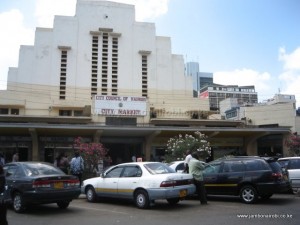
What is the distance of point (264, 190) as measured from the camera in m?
11.8

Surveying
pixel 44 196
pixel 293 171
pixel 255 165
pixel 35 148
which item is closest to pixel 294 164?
pixel 293 171

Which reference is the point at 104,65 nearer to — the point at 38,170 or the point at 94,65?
the point at 94,65

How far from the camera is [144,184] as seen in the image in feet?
37.4

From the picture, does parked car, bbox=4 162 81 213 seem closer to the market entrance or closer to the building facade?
the building facade

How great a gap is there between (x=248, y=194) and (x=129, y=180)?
391cm

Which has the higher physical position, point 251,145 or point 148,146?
point 251,145

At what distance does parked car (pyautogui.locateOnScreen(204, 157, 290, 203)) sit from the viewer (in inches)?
468

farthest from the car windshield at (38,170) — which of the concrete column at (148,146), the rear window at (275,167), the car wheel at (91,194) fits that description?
the concrete column at (148,146)

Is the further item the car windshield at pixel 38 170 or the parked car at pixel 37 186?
the car windshield at pixel 38 170

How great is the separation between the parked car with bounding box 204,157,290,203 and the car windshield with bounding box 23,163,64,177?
541 cm

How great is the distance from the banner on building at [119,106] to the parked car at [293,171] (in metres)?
19.1

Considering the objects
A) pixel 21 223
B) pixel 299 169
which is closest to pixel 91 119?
pixel 299 169

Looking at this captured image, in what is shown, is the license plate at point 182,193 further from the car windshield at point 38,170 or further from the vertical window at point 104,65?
the vertical window at point 104,65

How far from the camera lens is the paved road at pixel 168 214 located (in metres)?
9.24
